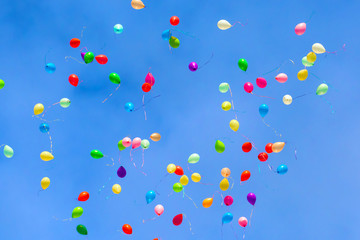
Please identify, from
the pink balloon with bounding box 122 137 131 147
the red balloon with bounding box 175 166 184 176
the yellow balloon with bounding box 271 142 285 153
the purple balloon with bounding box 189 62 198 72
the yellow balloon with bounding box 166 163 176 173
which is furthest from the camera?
the purple balloon with bounding box 189 62 198 72

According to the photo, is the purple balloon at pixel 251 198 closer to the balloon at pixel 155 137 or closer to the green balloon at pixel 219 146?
the green balloon at pixel 219 146

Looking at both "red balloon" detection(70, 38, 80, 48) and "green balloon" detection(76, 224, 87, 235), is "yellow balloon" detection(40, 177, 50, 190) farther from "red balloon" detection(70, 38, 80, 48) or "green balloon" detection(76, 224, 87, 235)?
"red balloon" detection(70, 38, 80, 48)

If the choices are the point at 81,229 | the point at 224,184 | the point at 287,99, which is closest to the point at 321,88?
the point at 287,99

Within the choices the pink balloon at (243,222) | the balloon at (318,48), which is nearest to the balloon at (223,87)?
the balloon at (318,48)

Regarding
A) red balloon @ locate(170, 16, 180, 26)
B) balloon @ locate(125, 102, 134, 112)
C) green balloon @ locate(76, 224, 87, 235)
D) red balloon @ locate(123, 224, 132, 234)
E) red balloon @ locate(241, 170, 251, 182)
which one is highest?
red balloon @ locate(170, 16, 180, 26)

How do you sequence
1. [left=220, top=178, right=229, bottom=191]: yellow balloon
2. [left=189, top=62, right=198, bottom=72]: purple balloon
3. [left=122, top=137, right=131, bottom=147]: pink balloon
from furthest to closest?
[left=189, top=62, right=198, bottom=72]: purple balloon, [left=122, top=137, right=131, bottom=147]: pink balloon, [left=220, top=178, right=229, bottom=191]: yellow balloon

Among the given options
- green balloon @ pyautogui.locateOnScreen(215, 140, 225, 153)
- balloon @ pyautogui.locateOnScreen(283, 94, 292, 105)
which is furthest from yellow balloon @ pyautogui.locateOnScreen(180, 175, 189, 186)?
balloon @ pyautogui.locateOnScreen(283, 94, 292, 105)

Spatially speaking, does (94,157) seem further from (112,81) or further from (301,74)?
(301,74)

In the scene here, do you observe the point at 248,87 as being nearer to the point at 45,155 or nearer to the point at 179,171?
the point at 179,171

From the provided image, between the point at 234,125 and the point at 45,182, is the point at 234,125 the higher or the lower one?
the higher one

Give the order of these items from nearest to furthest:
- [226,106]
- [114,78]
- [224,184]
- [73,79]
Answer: [224,184] < [73,79] < [114,78] < [226,106]

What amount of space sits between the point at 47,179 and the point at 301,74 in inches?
318

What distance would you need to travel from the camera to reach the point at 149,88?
15484 millimetres

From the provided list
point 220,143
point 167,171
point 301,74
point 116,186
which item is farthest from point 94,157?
point 301,74
